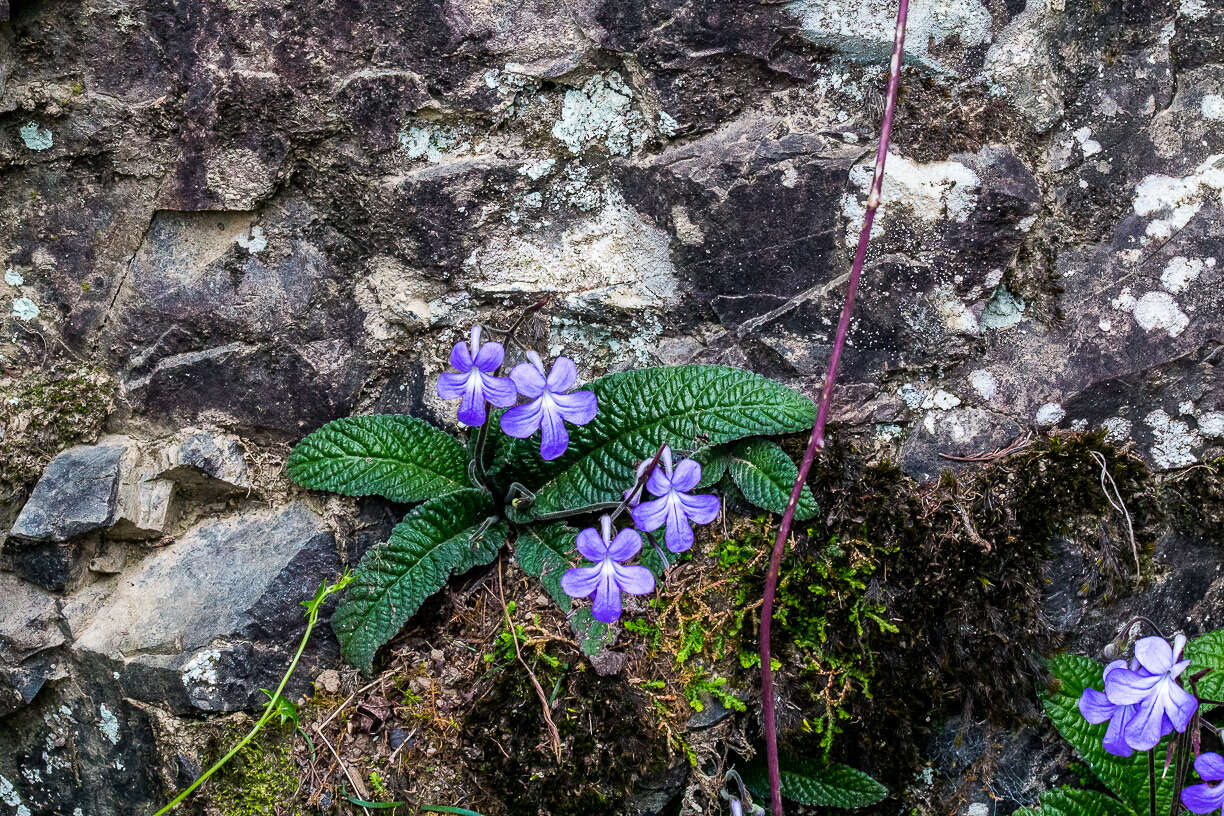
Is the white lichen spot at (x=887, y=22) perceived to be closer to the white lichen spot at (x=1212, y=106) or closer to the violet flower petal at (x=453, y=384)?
the white lichen spot at (x=1212, y=106)

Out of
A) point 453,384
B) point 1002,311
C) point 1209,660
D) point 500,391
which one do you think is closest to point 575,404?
point 500,391

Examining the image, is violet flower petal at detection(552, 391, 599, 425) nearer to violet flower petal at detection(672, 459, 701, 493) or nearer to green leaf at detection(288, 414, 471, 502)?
violet flower petal at detection(672, 459, 701, 493)

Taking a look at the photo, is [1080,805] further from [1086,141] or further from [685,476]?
[1086,141]

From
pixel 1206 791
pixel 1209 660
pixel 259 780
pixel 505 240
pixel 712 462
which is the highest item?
pixel 505 240

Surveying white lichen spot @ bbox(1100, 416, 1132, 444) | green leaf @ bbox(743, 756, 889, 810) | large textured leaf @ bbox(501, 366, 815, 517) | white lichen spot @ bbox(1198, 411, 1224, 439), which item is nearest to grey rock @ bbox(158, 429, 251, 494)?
large textured leaf @ bbox(501, 366, 815, 517)

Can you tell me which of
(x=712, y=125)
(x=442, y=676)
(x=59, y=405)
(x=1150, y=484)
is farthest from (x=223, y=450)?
(x=1150, y=484)

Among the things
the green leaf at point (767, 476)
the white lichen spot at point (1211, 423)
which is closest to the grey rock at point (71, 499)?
the green leaf at point (767, 476)
